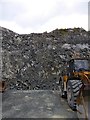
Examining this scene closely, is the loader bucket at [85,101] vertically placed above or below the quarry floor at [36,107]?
above

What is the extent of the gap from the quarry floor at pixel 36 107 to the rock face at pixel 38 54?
12.0 ft

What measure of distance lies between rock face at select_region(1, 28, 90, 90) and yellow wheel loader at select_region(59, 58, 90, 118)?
423cm

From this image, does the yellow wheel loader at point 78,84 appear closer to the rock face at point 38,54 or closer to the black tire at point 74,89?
the black tire at point 74,89

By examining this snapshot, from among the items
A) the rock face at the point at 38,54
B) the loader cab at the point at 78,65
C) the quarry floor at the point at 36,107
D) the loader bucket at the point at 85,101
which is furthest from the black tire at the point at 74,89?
the rock face at the point at 38,54

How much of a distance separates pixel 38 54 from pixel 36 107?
28.7ft

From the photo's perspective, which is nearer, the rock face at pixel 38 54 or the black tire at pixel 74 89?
the black tire at pixel 74 89

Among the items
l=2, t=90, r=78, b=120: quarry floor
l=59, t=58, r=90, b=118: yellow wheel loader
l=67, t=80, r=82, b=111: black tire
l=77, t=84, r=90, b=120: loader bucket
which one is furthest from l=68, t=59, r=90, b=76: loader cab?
l=77, t=84, r=90, b=120: loader bucket

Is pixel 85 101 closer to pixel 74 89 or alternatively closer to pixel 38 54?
pixel 74 89

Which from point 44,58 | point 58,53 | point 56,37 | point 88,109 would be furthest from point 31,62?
point 88,109

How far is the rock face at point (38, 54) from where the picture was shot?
602 inches

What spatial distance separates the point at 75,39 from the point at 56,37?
1414mm

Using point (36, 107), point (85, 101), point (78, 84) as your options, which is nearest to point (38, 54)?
point (36, 107)

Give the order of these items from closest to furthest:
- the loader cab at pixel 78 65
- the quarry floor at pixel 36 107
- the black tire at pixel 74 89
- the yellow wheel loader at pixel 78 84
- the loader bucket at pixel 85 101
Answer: the loader bucket at pixel 85 101 → the yellow wheel loader at pixel 78 84 → the quarry floor at pixel 36 107 → the black tire at pixel 74 89 → the loader cab at pixel 78 65

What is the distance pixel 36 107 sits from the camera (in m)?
9.32
